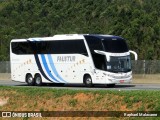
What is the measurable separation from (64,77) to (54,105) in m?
11.4

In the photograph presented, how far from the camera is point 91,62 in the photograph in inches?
1325

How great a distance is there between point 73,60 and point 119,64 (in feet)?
12.3

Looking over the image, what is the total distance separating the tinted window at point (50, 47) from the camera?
114 ft

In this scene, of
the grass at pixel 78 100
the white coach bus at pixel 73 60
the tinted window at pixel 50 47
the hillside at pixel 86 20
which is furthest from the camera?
the hillside at pixel 86 20

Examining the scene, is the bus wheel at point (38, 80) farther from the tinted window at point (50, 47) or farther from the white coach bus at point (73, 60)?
the tinted window at point (50, 47)

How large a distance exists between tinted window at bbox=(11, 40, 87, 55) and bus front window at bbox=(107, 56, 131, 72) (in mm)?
2222

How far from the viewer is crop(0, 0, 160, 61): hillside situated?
184 feet

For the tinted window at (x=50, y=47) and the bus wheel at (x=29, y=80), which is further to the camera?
the bus wheel at (x=29, y=80)

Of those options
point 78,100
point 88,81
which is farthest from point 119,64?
point 78,100

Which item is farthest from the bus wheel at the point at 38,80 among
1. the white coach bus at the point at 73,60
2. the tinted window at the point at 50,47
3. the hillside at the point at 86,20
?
the hillside at the point at 86,20

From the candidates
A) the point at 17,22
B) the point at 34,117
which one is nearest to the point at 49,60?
the point at 34,117

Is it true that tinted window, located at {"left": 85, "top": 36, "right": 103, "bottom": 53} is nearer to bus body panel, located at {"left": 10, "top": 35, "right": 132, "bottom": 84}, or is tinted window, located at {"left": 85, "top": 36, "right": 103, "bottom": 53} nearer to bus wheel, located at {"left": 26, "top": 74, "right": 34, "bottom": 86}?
bus body panel, located at {"left": 10, "top": 35, "right": 132, "bottom": 84}

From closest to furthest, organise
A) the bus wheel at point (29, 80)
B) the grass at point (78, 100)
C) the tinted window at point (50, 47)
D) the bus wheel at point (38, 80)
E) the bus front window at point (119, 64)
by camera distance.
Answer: the grass at point (78, 100) < the bus front window at point (119, 64) < the tinted window at point (50, 47) < the bus wheel at point (38, 80) < the bus wheel at point (29, 80)

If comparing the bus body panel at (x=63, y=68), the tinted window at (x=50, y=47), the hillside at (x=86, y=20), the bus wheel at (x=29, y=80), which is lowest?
the bus wheel at (x=29, y=80)
